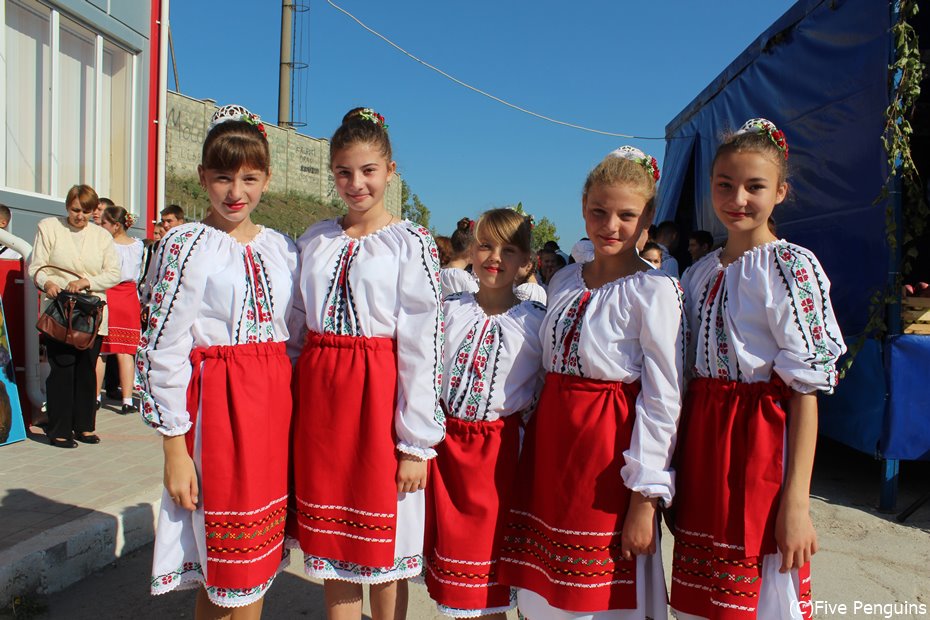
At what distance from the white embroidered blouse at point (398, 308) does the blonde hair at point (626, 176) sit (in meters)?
0.58

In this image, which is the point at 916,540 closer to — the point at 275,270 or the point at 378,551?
the point at 378,551

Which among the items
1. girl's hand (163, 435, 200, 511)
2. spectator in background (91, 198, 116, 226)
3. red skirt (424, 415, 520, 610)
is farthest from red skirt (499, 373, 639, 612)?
spectator in background (91, 198, 116, 226)

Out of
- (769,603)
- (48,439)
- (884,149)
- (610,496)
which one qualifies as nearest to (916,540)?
(884,149)

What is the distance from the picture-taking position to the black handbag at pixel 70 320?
4.71 m

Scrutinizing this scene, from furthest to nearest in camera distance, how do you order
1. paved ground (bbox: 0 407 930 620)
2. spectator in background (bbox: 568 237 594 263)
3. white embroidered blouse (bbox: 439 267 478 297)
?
white embroidered blouse (bbox: 439 267 478 297) < spectator in background (bbox: 568 237 594 263) < paved ground (bbox: 0 407 930 620)

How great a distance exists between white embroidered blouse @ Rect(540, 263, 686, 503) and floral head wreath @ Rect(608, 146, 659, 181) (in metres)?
0.33

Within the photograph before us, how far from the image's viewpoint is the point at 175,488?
1.95 metres

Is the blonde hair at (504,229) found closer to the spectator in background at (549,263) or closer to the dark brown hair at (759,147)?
the dark brown hair at (759,147)

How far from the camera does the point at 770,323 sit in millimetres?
1850

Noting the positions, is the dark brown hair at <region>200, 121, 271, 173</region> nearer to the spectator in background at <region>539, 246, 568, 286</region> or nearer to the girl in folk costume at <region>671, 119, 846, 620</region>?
the girl in folk costume at <region>671, 119, 846, 620</region>

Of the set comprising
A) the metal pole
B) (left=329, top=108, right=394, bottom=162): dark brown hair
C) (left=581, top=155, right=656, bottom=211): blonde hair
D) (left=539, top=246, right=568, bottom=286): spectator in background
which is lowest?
(left=539, top=246, right=568, bottom=286): spectator in background

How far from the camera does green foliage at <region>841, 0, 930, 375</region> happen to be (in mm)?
3773

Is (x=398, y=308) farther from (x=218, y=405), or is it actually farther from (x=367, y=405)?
(x=218, y=405)

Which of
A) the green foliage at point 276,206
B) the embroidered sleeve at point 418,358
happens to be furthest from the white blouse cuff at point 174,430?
the green foliage at point 276,206
